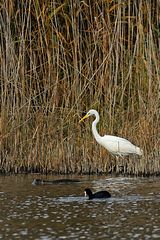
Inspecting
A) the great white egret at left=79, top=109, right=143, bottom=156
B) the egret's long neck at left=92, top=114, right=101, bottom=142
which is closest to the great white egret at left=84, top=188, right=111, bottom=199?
the great white egret at left=79, top=109, right=143, bottom=156

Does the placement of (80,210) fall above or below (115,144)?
below

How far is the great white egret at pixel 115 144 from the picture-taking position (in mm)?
11516

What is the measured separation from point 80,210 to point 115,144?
3.18 meters

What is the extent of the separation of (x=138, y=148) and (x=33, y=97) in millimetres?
1681

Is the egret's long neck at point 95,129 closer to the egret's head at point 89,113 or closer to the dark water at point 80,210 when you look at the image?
the egret's head at point 89,113

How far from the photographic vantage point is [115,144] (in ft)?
37.9

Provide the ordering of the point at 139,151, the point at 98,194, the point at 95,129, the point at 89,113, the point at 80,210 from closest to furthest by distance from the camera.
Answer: the point at 80,210
the point at 98,194
the point at 139,151
the point at 89,113
the point at 95,129

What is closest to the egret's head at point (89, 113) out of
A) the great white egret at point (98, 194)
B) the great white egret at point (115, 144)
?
the great white egret at point (115, 144)

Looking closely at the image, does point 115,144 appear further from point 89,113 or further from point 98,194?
point 98,194

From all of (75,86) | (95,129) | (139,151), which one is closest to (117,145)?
(139,151)

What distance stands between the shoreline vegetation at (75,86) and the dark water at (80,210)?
2.07ft

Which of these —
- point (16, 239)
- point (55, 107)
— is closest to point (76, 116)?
point (55, 107)

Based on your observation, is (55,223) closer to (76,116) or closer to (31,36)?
(76,116)

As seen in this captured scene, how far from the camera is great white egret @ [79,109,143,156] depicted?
11516mm
